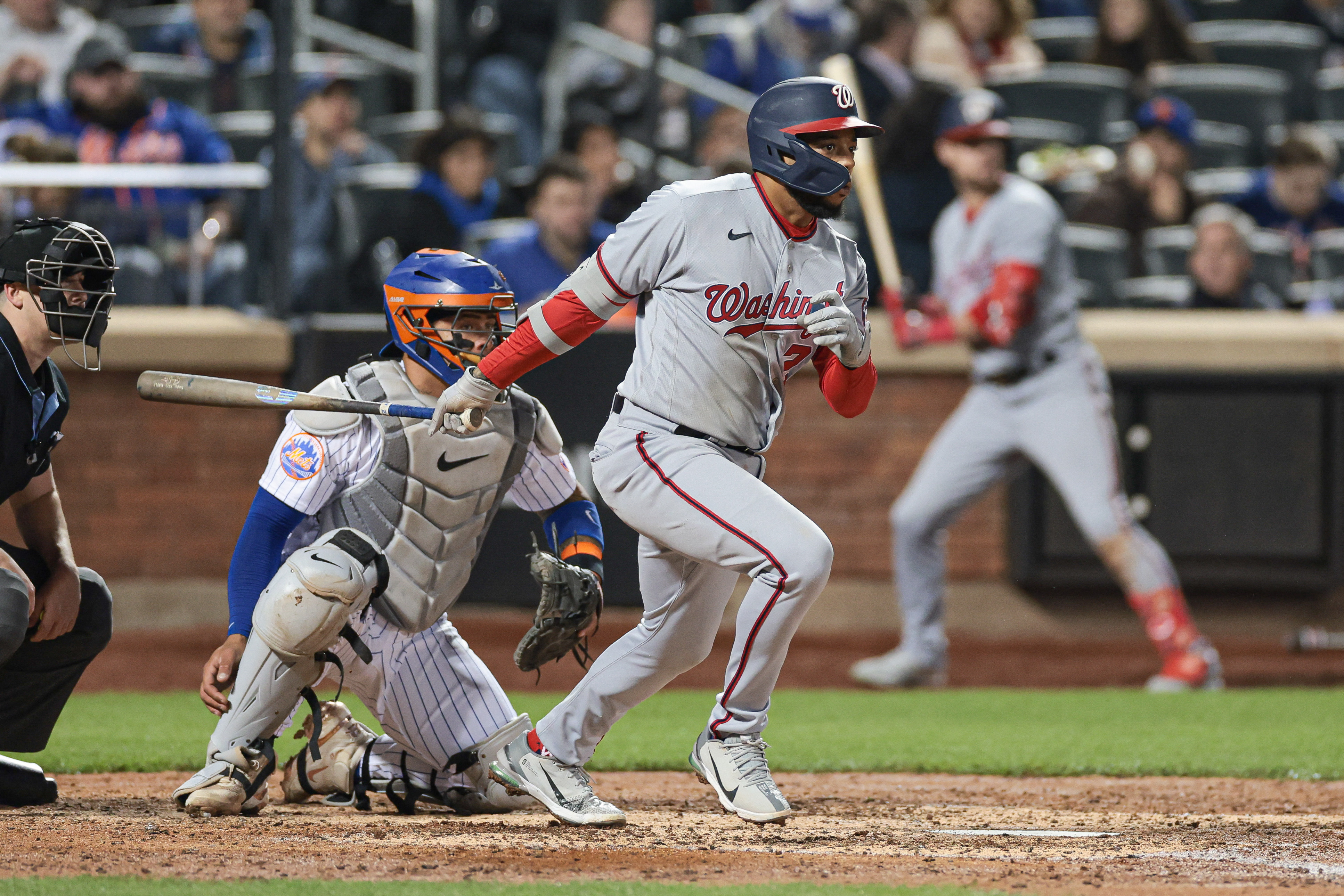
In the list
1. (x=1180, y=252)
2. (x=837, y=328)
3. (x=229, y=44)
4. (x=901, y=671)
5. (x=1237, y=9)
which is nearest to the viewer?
(x=837, y=328)

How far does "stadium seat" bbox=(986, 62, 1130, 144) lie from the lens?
990 centimetres

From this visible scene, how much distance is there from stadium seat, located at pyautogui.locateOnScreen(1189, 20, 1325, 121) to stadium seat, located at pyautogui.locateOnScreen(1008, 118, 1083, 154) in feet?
4.83

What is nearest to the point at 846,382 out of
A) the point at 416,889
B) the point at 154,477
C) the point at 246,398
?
the point at 246,398

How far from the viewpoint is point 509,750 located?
13.3ft

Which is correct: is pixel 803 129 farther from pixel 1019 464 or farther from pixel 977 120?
pixel 1019 464

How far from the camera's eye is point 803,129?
3.86m

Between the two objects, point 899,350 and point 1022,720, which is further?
point 899,350

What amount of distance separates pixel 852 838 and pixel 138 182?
5631 millimetres

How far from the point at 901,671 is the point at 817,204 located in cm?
361

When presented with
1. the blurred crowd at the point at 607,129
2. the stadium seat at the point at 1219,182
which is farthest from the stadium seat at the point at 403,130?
the stadium seat at the point at 1219,182

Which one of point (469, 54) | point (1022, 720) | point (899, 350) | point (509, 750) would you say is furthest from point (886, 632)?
point (509, 750)

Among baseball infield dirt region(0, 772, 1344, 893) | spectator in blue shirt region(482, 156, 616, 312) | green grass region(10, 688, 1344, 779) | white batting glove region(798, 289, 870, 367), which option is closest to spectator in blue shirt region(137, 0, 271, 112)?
spectator in blue shirt region(482, 156, 616, 312)

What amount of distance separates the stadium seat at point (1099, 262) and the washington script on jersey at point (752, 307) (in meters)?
5.59

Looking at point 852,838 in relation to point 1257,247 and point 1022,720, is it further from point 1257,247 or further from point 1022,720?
point 1257,247
